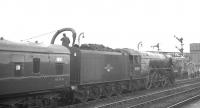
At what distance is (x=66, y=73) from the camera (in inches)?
551

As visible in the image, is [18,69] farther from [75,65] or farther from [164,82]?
[164,82]

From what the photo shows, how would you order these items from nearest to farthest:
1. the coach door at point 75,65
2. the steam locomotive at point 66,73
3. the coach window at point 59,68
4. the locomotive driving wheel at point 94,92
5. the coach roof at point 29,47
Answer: the coach roof at point 29,47 → the steam locomotive at point 66,73 → the coach window at point 59,68 → the coach door at point 75,65 → the locomotive driving wheel at point 94,92

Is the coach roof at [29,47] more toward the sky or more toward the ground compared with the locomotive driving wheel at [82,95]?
more toward the sky

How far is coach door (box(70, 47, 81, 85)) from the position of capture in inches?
600

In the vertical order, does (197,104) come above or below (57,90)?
below

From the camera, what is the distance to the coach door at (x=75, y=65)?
50.0 ft

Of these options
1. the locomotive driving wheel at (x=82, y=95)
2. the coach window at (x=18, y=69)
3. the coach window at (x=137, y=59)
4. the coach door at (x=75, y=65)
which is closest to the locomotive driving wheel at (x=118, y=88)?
the coach window at (x=137, y=59)

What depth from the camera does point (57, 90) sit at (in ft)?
44.5

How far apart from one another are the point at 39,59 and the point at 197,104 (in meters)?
9.63

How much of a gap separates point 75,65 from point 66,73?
4.83 ft

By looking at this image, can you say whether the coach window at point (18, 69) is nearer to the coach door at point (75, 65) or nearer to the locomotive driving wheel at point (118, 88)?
the coach door at point (75, 65)

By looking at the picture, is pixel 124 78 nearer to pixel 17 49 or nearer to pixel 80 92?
pixel 80 92

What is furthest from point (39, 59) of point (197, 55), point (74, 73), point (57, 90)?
point (197, 55)

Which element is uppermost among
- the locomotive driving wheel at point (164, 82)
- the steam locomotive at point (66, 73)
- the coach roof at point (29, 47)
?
the coach roof at point (29, 47)
